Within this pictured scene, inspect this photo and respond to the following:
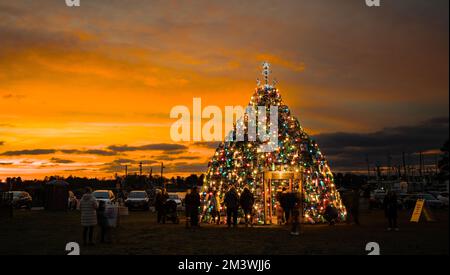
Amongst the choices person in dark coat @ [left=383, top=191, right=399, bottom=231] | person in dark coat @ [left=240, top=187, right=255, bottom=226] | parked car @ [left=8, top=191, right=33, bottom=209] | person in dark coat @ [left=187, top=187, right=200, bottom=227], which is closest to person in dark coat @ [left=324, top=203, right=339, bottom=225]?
person in dark coat @ [left=383, top=191, right=399, bottom=231]

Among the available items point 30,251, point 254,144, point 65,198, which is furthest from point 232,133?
point 65,198

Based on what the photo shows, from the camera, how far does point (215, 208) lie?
2483 cm

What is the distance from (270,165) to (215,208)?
301cm

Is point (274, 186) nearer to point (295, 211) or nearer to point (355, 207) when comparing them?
point (355, 207)

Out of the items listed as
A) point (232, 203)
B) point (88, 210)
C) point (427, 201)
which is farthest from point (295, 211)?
point (427, 201)

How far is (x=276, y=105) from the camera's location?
25328 mm

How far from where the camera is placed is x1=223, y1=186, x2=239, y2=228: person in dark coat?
22.5m

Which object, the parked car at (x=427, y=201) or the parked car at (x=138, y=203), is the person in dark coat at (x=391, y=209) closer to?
the parked car at (x=427, y=201)

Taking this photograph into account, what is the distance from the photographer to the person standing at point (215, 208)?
24.8m

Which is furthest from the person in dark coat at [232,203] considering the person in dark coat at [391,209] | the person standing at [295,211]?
the person in dark coat at [391,209]

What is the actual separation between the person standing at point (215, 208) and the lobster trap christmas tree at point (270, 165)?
0.11 m
